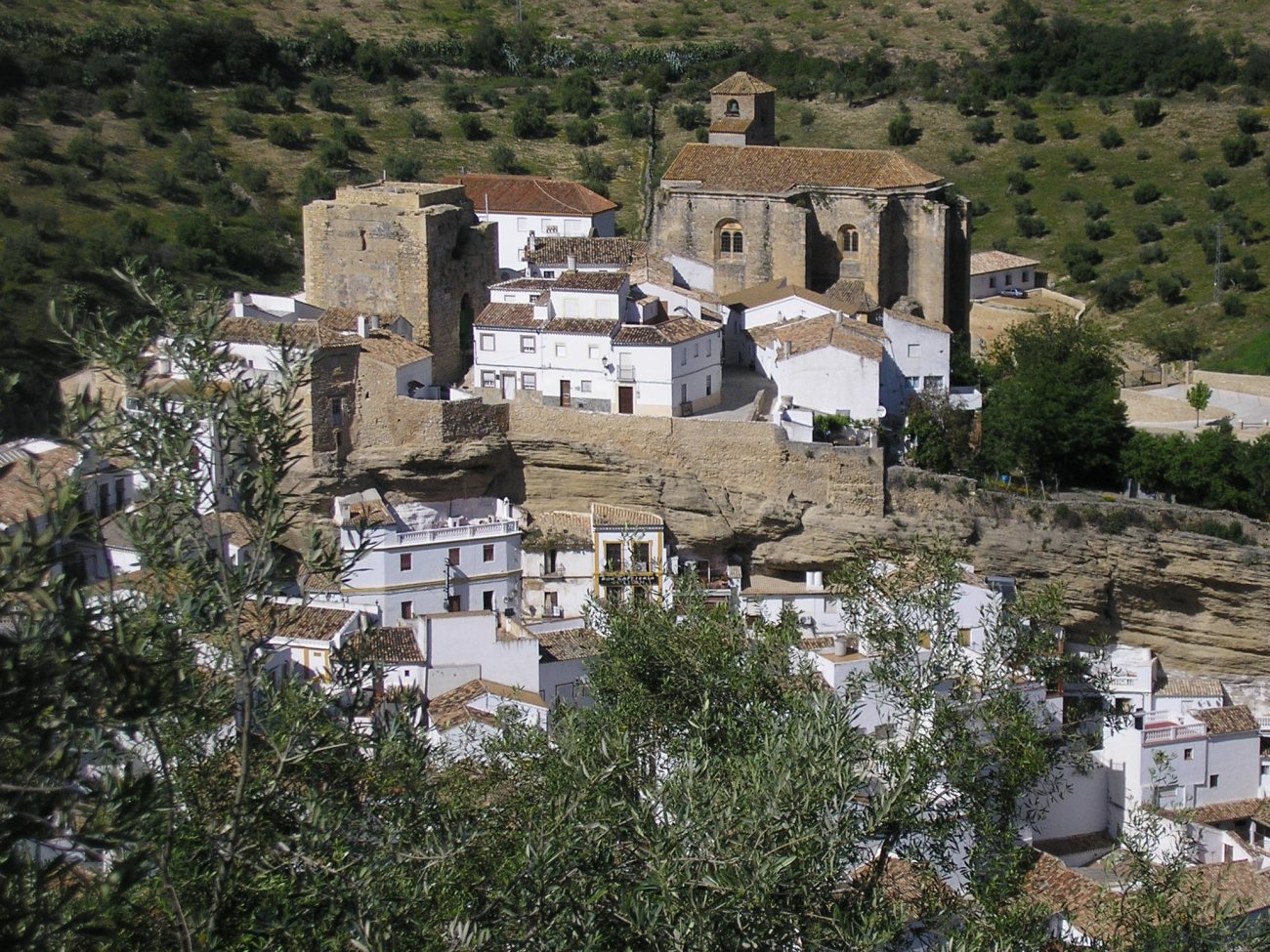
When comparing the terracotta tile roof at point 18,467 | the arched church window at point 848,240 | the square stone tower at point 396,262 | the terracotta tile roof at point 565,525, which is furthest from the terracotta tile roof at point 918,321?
the terracotta tile roof at point 18,467

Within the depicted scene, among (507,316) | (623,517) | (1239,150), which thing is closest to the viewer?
(623,517)

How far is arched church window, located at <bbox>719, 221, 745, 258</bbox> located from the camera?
1396 inches

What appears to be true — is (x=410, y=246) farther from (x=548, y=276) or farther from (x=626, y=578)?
(x=626, y=578)

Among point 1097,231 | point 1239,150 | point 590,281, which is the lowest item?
point 590,281

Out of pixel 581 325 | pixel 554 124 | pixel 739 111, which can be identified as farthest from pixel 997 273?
pixel 581 325

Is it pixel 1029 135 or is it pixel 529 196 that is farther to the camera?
pixel 1029 135

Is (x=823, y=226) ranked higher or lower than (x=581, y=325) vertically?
higher

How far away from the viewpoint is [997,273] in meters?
46.9

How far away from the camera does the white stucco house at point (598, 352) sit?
30172 millimetres

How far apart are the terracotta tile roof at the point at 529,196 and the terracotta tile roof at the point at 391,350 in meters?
8.38

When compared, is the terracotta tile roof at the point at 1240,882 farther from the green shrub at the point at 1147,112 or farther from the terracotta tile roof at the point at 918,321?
the green shrub at the point at 1147,112

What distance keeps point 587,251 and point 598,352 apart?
15.6ft

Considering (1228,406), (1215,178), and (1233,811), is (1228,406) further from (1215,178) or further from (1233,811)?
(1215,178)

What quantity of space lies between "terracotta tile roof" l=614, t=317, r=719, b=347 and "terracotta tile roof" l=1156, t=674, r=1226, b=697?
29.5 feet
